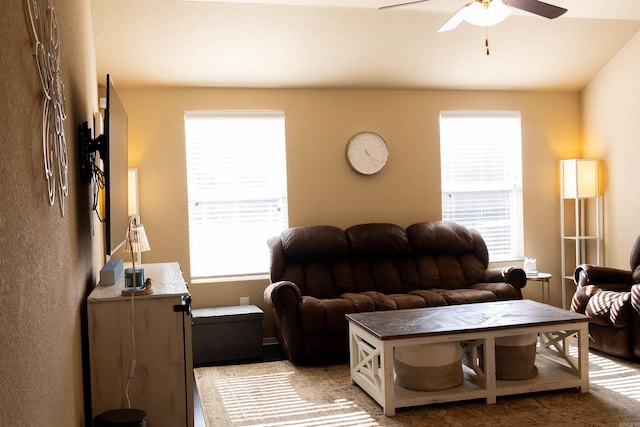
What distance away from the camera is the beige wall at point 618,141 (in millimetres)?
5770

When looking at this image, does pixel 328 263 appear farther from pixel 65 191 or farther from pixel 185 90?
pixel 65 191

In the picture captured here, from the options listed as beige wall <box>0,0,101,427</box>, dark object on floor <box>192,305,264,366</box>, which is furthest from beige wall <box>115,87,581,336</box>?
beige wall <box>0,0,101,427</box>

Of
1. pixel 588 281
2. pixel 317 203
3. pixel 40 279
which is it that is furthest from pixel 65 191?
pixel 588 281

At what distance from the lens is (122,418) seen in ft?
8.33

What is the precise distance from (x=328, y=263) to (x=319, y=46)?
5.80 ft

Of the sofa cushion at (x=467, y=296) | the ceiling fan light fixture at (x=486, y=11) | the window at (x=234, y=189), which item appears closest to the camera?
the ceiling fan light fixture at (x=486, y=11)

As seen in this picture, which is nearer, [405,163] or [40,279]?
[40,279]

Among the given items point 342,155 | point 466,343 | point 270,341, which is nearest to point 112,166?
point 466,343

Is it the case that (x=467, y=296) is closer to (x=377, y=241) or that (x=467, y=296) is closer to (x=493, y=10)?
(x=377, y=241)

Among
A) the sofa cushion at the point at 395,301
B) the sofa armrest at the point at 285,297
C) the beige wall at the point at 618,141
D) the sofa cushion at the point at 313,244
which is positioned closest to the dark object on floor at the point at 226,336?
the sofa armrest at the point at 285,297

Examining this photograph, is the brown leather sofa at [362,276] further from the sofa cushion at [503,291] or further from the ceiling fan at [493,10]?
the ceiling fan at [493,10]

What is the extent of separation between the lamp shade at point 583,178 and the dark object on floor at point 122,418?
4726 mm

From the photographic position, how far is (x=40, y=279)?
1659 millimetres

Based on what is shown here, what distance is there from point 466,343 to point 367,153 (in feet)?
7.47
